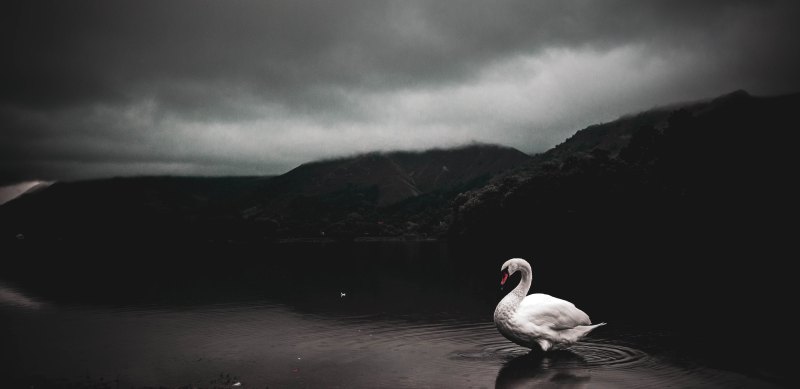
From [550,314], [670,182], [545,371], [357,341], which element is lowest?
[357,341]

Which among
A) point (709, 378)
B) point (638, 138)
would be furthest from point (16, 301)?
point (638, 138)

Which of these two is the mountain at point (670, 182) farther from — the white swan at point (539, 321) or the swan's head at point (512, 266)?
the swan's head at point (512, 266)

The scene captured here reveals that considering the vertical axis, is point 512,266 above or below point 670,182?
below

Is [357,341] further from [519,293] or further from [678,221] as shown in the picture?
[678,221]

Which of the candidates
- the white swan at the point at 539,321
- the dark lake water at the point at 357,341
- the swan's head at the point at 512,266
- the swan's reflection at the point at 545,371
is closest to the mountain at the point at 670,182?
the dark lake water at the point at 357,341

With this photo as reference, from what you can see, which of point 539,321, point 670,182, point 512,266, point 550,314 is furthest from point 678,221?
point 539,321

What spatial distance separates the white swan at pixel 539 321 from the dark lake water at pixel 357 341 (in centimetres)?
89

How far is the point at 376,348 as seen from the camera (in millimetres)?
25109

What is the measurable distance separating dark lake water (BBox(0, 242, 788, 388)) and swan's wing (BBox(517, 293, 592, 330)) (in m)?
1.47

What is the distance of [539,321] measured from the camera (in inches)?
809

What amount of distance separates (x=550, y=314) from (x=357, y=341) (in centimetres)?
1039

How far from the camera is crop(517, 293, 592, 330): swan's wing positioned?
20.6 meters

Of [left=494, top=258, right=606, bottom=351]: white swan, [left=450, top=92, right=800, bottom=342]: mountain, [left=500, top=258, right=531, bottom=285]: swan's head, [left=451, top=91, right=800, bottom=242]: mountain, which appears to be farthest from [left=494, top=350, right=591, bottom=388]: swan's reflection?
[left=451, top=91, right=800, bottom=242]: mountain

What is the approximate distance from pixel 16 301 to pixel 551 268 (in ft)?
177
